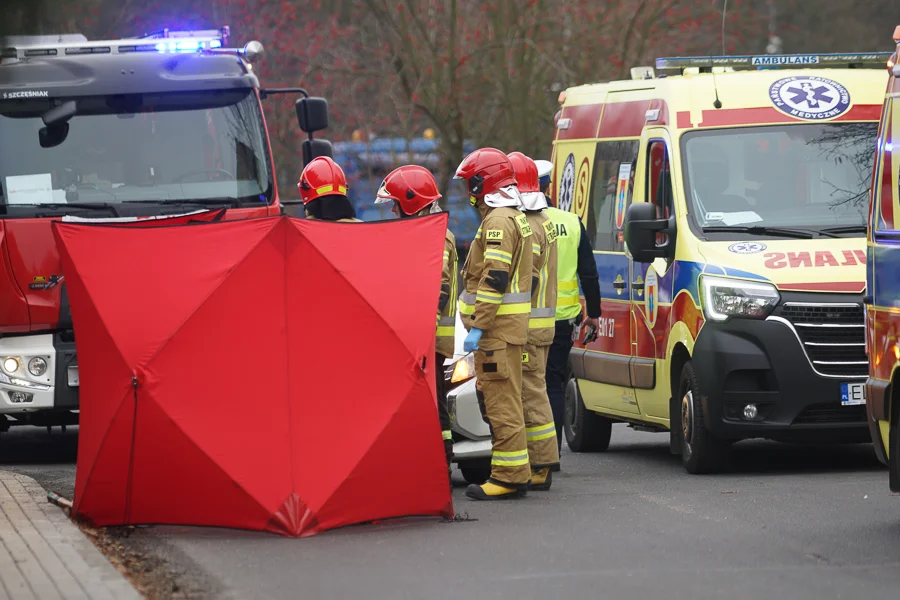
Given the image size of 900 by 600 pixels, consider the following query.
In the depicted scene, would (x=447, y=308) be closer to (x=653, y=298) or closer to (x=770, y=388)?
(x=770, y=388)

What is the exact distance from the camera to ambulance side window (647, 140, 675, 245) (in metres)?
10.8

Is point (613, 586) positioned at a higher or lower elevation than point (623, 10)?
lower

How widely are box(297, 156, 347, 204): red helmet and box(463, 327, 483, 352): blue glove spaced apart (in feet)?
3.85

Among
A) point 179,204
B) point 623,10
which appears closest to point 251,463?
point 179,204

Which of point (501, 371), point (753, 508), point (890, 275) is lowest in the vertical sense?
point (753, 508)

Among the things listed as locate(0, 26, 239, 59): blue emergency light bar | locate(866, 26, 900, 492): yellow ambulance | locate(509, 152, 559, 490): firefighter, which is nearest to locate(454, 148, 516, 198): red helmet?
locate(509, 152, 559, 490): firefighter

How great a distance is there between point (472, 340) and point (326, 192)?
1254 millimetres

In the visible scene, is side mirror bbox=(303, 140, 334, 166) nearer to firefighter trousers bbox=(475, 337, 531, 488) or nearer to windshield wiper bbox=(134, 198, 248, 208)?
windshield wiper bbox=(134, 198, 248, 208)

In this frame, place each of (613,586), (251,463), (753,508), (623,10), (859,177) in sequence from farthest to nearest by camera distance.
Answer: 1. (623,10)
2. (859,177)
3. (753,508)
4. (251,463)
5. (613,586)

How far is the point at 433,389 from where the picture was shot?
7.96 metres

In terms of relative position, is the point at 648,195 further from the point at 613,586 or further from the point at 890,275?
the point at 613,586

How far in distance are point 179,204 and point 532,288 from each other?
3.35 metres

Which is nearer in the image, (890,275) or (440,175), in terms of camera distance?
(890,275)

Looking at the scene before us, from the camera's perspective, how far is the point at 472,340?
28.9 feet
